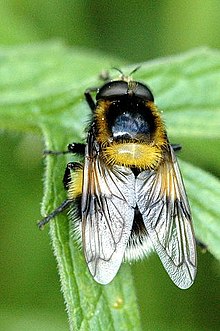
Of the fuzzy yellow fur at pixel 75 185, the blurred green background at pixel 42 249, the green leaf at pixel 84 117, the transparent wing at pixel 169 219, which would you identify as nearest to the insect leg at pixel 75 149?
the green leaf at pixel 84 117

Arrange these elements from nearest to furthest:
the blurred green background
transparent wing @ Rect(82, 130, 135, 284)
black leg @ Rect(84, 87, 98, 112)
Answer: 1. transparent wing @ Rect(82, 130, 135, 284)
2. black leg @ Rect(84, 87, 98, 112)
3. the blurred green background

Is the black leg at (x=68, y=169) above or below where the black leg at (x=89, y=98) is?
below

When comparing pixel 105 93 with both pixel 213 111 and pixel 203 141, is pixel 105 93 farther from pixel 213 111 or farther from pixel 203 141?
pixel 203 141

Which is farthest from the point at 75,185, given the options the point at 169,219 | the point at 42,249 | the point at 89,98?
the point at 42,249

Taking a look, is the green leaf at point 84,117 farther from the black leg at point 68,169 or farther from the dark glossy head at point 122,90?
the dark glossy head at point 122,90

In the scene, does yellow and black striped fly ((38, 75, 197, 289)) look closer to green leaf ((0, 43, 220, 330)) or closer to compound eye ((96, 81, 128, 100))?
compound eye ((96, 81, 128, 100))

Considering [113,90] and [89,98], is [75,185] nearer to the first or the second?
[113,90]

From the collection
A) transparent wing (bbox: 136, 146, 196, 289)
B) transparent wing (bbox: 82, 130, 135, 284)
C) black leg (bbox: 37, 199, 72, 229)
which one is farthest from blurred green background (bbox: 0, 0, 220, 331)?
transparent wing (bbox: 82, 130, 135, 284)
